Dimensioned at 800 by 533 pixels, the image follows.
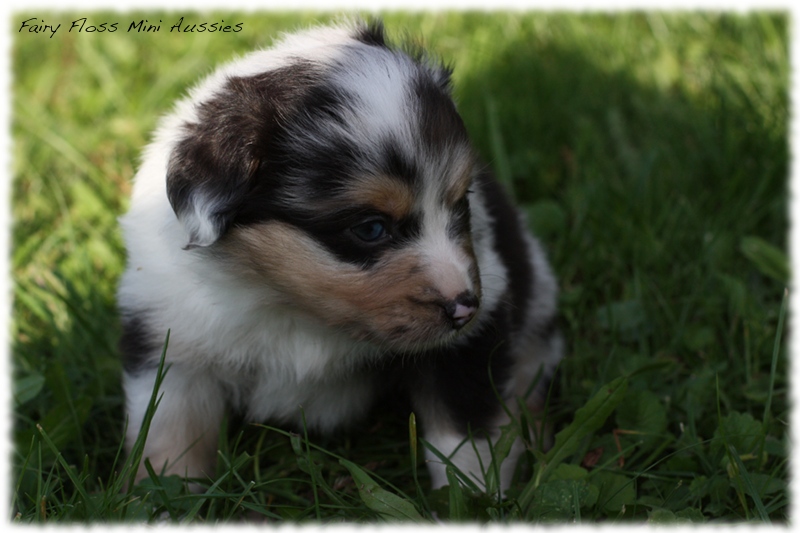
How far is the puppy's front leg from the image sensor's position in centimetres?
271

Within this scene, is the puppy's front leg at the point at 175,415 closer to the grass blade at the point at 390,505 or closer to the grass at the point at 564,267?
the grass at the point at 564,267

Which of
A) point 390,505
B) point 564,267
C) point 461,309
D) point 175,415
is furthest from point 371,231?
point 564,267

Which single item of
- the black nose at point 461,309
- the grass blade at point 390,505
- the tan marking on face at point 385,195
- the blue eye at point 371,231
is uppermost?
the tan marking on face at point 385,195

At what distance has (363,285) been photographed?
91.0 inches

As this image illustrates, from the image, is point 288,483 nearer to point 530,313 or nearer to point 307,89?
point 530,313

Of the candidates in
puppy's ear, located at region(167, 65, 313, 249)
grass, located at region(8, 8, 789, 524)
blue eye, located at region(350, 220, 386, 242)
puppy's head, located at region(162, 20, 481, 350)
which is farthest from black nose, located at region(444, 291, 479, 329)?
puppy's ear, located at region(167, 65, 313, 249)

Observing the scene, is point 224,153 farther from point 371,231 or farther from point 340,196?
point 371,231

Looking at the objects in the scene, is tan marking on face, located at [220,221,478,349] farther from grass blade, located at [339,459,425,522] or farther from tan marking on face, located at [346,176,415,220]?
grass blade, located at [339,459,425,522]

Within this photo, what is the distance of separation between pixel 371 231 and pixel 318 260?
16 centimetres

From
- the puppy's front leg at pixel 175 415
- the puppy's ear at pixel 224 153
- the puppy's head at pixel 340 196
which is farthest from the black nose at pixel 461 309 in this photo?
the puppy's front leg at pixel 175 415

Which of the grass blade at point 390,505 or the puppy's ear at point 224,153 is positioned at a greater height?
the puppy's ear at point 224,153

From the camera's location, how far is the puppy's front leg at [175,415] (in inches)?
107

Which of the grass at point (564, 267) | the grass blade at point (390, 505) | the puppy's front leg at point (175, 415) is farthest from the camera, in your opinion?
the puppy's front leg at point (175, 415)

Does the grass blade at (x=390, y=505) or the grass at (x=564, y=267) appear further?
the grass at (x=564, y=267)
